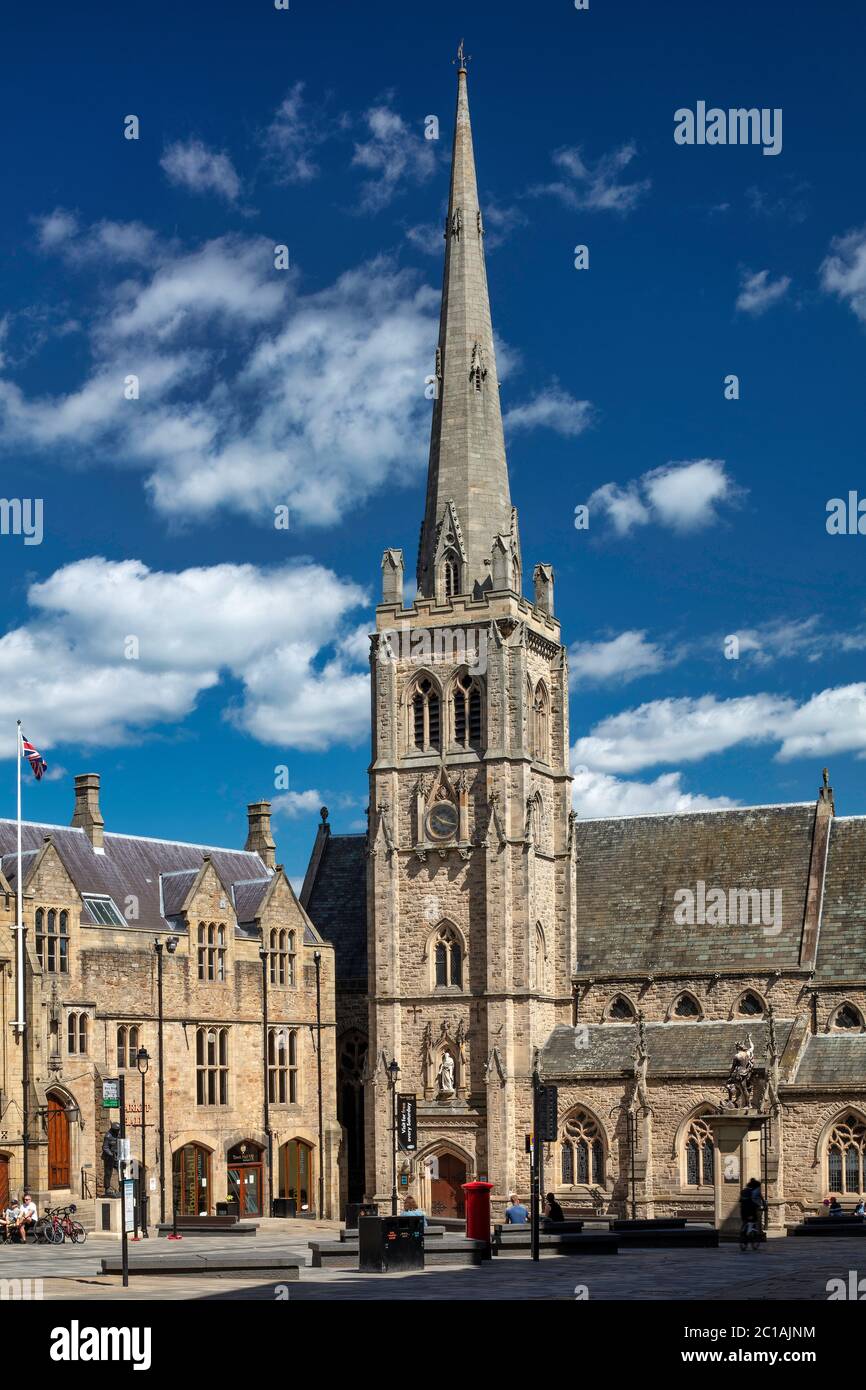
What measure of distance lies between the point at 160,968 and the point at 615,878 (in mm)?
17739

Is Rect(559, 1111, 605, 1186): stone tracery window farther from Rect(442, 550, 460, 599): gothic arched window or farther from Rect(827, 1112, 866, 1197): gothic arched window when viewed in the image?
Rect(442, 550, 460, 599): gothic arched window

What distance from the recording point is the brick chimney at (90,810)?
2443 inches

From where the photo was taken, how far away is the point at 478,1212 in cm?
3634

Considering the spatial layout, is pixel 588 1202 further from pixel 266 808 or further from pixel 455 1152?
pixel 266 808

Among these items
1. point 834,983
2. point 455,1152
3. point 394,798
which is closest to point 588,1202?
point 455,1152

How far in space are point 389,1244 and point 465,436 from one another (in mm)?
41343

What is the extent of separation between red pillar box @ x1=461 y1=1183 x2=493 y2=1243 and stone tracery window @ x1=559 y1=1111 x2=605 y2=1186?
25.7 m

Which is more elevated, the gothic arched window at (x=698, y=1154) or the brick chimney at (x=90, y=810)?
the brick chimney at (x=90, y=810)

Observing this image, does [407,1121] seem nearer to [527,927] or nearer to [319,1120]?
[319,1120]

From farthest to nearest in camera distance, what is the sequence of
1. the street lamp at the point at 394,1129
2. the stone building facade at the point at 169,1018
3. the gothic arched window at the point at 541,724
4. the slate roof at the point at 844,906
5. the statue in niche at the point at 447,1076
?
the gothic arched window at the point at 541,724 → the statue in niche at the point at 447,1076 → the slate roof at the point at 844,906 → the street lamp at the point at 394,1129 → the stone building facade at the point at 169,1018

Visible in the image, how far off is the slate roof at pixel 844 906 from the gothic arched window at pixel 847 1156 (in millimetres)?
5402

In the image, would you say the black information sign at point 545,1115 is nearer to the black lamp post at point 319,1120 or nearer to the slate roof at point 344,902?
the black lamp post at point 319,1120

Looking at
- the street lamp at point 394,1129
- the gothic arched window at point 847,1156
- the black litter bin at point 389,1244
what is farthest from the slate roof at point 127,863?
the black litter bin at point 389,1244

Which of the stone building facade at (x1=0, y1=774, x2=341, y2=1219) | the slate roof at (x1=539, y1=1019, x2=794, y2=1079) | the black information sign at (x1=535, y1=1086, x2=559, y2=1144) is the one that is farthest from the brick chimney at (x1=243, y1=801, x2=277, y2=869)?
the black information sign at (x1=535, y1=1086, x2=559, y2=1144)
